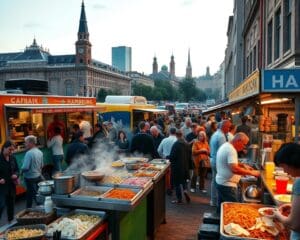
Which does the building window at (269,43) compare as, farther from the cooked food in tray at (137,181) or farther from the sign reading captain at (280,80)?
the sign reading captain at (280,80)

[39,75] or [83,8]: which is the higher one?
[83,8]

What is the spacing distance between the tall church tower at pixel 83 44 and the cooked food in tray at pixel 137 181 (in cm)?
11841

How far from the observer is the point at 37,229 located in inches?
162

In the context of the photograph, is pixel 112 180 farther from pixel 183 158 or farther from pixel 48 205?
pixel 183 158

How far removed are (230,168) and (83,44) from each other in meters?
121

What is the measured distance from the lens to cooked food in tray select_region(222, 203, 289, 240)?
3945mm

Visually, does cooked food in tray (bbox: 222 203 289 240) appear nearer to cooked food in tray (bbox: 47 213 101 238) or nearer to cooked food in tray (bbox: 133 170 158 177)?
cooked food in tray (bbox: 47 213 101 238)

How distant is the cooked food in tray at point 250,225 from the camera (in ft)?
12.9

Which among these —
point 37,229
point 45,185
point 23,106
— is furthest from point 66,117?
point 37,229

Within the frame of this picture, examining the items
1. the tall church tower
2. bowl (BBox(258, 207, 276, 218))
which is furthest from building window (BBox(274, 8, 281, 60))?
the tall church tower

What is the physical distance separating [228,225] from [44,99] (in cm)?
943

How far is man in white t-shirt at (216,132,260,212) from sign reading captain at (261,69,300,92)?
168 cm

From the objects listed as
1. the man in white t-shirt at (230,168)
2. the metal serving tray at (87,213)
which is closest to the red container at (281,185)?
the man in white t-shirt at (230,168)

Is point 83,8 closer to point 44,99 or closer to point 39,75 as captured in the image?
point 39,75
